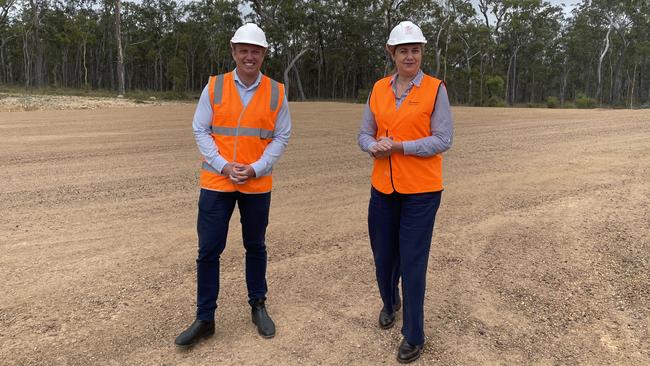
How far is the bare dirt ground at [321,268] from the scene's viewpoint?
3400mm

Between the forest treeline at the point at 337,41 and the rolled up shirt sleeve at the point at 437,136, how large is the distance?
43357mm

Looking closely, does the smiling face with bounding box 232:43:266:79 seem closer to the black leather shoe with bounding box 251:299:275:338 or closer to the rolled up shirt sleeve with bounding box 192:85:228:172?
the rolled up shirt sleeve with bounding box 192:85:228:172

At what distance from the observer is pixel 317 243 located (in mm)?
5496

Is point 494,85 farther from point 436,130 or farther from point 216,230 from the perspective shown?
point 216,230

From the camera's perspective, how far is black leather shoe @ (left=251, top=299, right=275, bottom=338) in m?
3.52

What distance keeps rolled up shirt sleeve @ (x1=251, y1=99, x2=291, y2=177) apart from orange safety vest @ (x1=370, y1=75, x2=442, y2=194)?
72 centimetres

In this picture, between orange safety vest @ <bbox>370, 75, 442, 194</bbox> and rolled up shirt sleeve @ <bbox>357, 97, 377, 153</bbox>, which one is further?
rolled up shirt sleeve @ <bbox>357, 97, 377, 153</bbox>

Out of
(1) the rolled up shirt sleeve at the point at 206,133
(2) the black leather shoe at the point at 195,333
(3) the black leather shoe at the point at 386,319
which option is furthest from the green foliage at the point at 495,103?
(2) the black leather shoe at the point at 195,333

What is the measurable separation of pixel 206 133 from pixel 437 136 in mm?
1550

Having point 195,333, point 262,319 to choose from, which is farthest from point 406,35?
point 195,333

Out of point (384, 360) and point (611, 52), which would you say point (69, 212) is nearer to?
point (384, 360)

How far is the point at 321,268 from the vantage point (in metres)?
4.80

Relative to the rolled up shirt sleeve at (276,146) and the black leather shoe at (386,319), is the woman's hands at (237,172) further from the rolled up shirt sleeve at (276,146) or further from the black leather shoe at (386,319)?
the black leather shoe at (386,319)

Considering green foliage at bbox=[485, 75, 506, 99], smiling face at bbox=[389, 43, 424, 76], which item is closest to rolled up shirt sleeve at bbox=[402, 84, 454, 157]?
smiling face at bbox=[389, 43, 424, 76]
